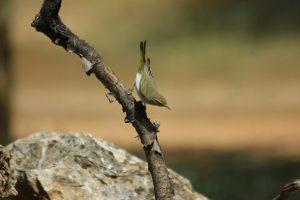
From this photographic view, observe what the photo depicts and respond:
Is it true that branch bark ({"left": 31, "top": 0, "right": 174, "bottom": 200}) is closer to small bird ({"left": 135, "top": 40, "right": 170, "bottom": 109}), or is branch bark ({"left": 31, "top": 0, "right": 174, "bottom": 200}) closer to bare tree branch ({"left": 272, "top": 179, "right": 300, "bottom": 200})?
small bird ({"left": 135, "top": 40, "right": 170, "bottom": 109})

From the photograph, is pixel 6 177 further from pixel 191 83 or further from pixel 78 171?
pixel 191 83

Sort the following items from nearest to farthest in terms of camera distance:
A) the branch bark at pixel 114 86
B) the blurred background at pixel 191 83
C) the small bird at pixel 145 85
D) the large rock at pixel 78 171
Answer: the branch bark at pixel 114 86 → the small bird at pixel 145 85 → the large rock at pixel 78 171 → the blurred background at pixel 191 83

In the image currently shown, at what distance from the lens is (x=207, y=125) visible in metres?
15.1

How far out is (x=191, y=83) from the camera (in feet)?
62.5

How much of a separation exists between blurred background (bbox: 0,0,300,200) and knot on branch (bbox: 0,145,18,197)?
2988 mm

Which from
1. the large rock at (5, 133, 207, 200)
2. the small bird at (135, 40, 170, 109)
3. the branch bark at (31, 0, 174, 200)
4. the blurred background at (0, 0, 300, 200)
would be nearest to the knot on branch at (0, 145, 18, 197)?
the large rock at (5, 133, 207, 200)

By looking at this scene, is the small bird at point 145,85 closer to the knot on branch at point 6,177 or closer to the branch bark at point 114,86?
the branch bark at point 114,86

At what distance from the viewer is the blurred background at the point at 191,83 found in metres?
10.7

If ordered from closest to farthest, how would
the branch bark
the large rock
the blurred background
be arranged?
the branch bark < the large rock < the blurred background

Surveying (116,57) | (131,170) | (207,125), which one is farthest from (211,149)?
(116,57)

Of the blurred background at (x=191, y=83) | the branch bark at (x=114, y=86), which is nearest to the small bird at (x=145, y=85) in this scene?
the branch bark at (x=114, y=86)

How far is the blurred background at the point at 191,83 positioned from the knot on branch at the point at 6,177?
2.99 metres

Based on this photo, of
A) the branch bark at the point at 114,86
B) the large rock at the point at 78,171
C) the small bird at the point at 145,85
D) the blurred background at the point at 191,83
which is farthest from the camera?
the blurred background at the point at 191,83

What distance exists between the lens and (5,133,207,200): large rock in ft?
17.1
